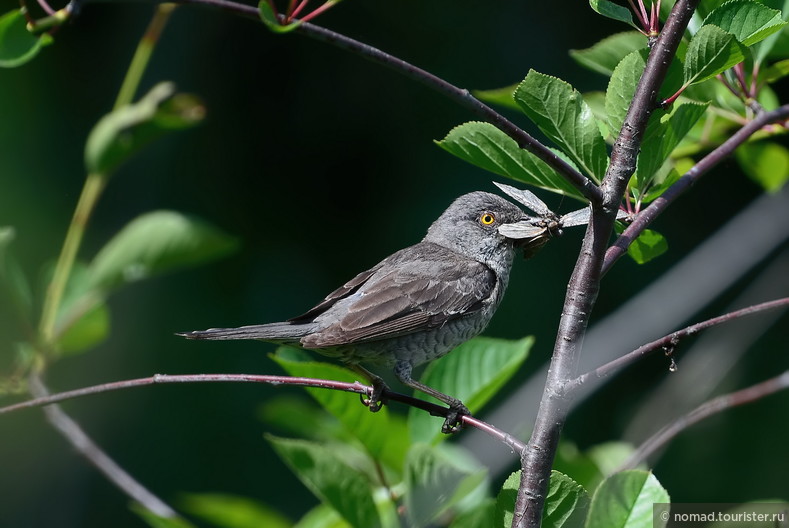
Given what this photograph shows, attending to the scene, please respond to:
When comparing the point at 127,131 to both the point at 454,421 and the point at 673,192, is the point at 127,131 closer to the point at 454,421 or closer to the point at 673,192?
the point at 454,421

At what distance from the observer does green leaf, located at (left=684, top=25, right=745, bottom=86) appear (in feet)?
5.52

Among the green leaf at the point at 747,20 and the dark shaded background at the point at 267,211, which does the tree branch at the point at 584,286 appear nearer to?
the green leaf at the point at 747,20

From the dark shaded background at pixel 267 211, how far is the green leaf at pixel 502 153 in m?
3.67

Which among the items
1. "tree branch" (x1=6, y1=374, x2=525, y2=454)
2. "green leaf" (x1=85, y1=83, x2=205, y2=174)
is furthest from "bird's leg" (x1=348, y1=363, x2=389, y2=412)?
"green leaf" (x1=85, y1=83, x2=205, y2=174)

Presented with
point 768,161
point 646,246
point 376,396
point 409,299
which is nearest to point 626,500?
point 646,246

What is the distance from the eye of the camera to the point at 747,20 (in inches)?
70.1

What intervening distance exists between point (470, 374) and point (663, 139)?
37.2 inches

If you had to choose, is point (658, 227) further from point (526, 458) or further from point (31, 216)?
point (526, 458)

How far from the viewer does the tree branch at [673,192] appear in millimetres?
1714

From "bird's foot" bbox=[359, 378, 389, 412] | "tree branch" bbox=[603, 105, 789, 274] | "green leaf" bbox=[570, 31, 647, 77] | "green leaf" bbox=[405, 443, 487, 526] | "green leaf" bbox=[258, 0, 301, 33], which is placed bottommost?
"green leaf" bbox=[405, 443, 487, 526]

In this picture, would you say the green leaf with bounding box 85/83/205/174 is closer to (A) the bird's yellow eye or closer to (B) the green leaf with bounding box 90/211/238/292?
(B) the green leaf with bounding box 90/211/238/292

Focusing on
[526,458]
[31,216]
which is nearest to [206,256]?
[526,458]

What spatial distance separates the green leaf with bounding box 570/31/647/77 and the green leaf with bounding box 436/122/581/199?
1.88ft

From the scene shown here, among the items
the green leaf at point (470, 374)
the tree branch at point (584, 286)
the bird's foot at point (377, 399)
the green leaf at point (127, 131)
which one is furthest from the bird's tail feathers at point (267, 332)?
the tree branch at point (584, 286)
